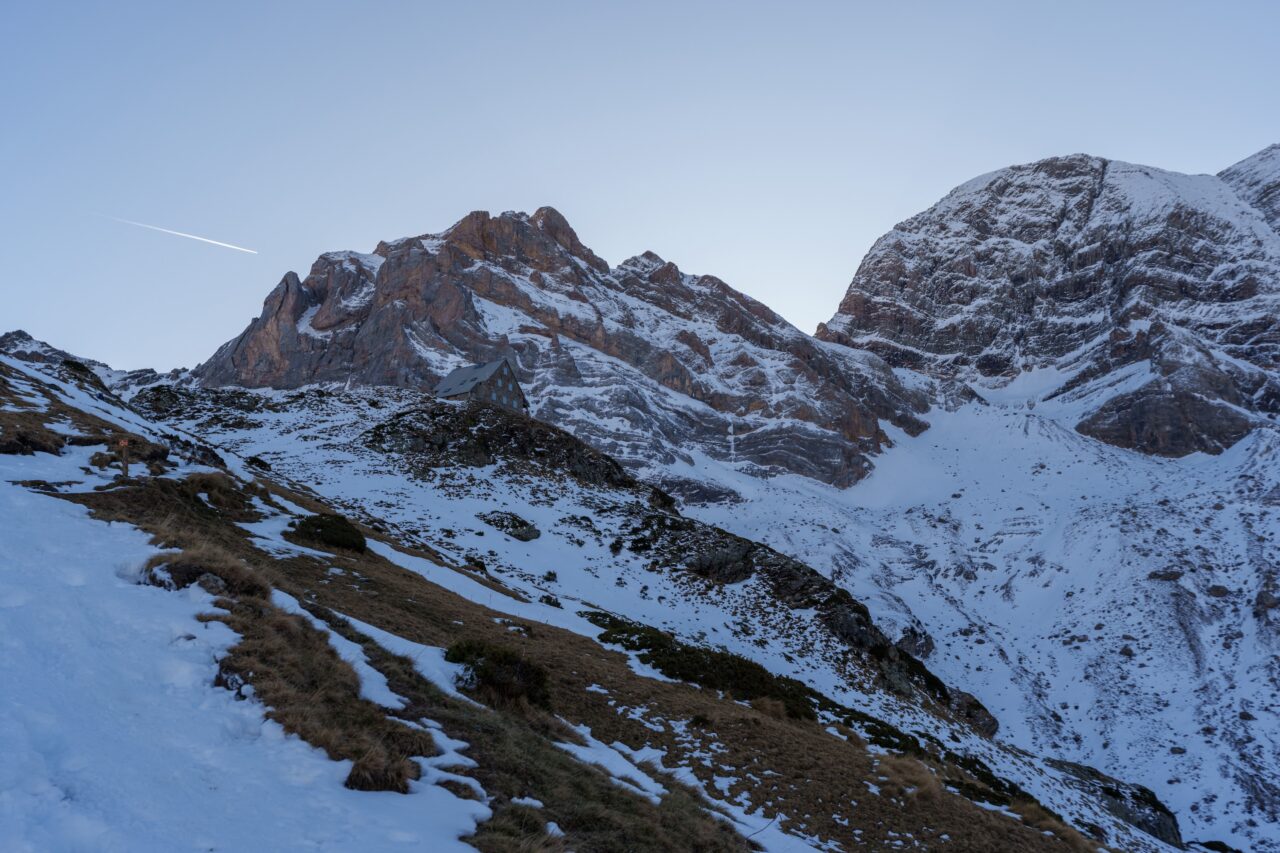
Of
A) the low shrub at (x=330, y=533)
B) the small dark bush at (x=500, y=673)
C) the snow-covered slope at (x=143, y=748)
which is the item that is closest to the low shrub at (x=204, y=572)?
the snow-covered slope at (x=143, y=748)

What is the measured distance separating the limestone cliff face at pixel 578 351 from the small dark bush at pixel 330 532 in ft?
227

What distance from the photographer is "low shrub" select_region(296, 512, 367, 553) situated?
2125 centimetres

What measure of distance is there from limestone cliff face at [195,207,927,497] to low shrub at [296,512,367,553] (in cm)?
6917

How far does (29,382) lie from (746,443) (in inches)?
4030

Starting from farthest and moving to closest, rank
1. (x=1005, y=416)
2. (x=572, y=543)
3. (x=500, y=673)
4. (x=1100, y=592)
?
1. (x=1005, y=416)
2. (x=1100, y=592)
3. (x=572, y=543)
4. (x=500, y=673)

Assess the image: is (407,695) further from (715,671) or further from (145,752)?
(715,671)

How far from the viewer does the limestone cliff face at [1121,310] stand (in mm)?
112438

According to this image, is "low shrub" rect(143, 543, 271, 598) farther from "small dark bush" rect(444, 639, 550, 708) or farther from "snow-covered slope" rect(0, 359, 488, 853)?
"small dark bush" rect(444, 639, 550, 708)

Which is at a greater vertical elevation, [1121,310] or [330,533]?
[1121,310]

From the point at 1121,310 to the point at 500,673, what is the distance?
181 m

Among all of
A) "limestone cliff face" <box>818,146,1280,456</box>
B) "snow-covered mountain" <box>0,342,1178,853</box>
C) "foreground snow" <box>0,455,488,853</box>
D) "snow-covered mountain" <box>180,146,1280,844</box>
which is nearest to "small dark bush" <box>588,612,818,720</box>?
"snow-covered mountain" <box>0,342,1178,853</box>

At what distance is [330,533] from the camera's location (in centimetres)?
2166

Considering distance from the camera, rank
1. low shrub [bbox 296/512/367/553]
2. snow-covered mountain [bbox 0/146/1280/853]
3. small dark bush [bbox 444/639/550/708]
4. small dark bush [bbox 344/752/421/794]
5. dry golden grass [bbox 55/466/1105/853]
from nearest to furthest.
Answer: small dark bush [bbox 344/752/421/794], dry golden grass [bbox 55/466/1105/853], small dark bush [bbox 444/639/550/708], low shrub [bbox 296/512/367/553], snow-covered mountain [bbox 0/146/1280/853]

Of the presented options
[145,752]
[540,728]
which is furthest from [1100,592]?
[145,752]
